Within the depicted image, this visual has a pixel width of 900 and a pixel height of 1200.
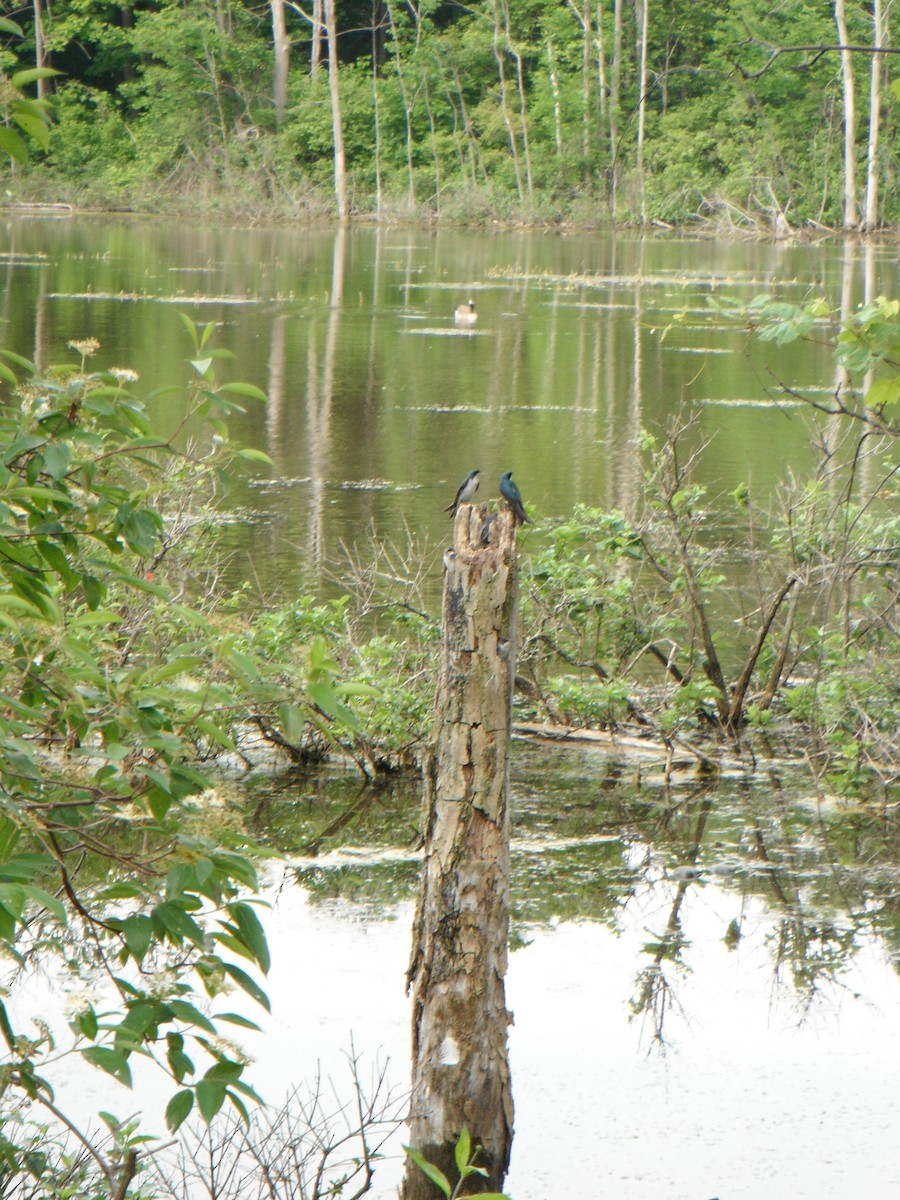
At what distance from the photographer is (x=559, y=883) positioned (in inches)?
282

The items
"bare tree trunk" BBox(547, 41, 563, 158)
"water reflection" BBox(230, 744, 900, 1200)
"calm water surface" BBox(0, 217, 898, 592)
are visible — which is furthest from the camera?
"bare tree trunk" BBox(547, 41, 563, 158)

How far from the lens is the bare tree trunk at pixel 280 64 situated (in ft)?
190

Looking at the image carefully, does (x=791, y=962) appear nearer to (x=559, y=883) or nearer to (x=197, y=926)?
(x=559, y=883)

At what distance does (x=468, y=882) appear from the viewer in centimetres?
473

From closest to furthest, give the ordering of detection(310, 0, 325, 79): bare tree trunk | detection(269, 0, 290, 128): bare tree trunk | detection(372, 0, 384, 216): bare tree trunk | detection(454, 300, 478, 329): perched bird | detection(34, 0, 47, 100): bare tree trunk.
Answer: detection(454, 300, 478, 329): perched bird
detection(34, 0, 47, 100): bare tree trunk
detection(372, 0, 384, 216): bare tree trunk
detection(310, 0, 325, 79): bare tree trunk
detection(269, 0, 290, 128): bare tree trunk

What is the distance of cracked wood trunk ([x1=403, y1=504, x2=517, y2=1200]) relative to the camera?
15.3 ft

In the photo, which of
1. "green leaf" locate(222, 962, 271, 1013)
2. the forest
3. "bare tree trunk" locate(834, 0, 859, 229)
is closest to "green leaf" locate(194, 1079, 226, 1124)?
"green leaf" locate(222, 962, 271, 1013)

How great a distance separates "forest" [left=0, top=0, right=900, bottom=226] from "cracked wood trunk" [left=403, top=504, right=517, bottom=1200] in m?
46.4

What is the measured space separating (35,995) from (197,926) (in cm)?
344

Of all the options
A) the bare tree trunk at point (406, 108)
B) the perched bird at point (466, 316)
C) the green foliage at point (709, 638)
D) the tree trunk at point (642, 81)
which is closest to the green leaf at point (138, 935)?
the green foliage at point (709, 638)

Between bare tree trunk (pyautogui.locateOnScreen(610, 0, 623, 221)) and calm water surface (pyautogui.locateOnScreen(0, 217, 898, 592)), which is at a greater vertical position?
bare tree trunk (pyautogui.locateOnScreen(610, 0, 623, 221))

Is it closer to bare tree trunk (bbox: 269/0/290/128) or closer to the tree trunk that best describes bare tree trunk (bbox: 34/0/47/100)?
bare tree trunk (bbox: 269/0/290/128)

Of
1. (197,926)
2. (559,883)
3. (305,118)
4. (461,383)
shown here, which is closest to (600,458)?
(461,383)

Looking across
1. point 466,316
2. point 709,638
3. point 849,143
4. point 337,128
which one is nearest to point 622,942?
point 709,638
